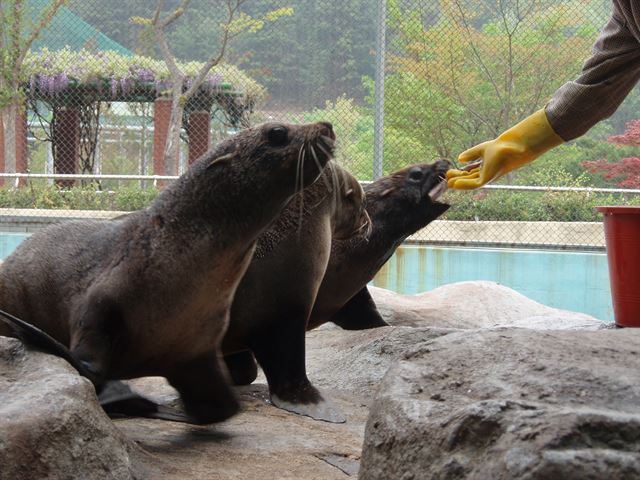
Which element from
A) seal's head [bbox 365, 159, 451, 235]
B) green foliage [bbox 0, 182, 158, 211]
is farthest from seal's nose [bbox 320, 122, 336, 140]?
green foliage [bbox 0, 182, 158, 211]

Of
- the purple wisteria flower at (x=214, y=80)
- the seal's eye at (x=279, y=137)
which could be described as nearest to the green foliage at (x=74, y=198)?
the purple wisteria flower at (x=214, y=80)

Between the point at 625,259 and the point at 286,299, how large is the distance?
1.95 m

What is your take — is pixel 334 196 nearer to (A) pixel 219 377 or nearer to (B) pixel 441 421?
(A) pixel 219 377

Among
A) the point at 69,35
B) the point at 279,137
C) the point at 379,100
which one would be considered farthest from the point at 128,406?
the point at 69,35

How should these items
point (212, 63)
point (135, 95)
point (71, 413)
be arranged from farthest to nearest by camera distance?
1. point (135, 95)
2. point (212, 63)
3. point (71, 413)

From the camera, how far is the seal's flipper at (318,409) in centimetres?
392

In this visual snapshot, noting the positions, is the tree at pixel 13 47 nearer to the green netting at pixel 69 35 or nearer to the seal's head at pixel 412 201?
the green netting at pixel 69 35

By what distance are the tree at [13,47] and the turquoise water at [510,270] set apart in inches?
67.4

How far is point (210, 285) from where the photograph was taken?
10.6ft

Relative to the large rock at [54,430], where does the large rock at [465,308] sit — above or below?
below

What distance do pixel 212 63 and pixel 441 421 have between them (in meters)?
8.61

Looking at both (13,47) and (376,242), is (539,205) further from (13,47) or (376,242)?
(13,47)

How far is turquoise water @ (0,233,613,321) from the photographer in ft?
30.7

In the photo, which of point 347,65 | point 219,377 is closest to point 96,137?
point 347,65
